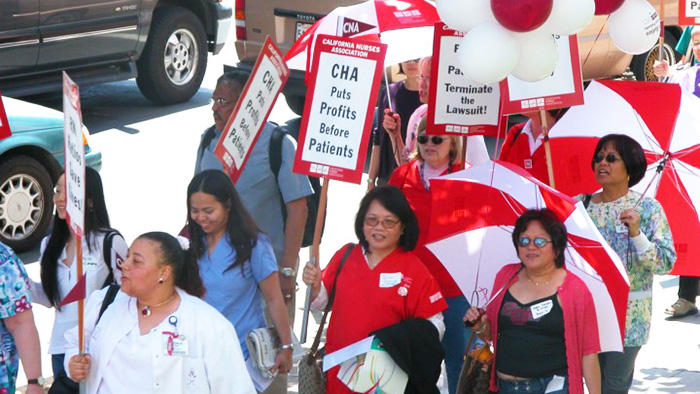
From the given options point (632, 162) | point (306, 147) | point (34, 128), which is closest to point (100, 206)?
point (306, 147)

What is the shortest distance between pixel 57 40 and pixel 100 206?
6937 millimetres

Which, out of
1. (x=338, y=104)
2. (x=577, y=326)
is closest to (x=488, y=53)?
(x=338, y=104)

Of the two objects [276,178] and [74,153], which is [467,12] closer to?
[276,178]

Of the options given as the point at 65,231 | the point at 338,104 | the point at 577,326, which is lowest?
the point at 577,326

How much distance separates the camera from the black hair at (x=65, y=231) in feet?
19.6

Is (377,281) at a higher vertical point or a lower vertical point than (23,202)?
lower

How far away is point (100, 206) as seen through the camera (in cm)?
599

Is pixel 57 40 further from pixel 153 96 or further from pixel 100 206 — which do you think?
pixel 100 206

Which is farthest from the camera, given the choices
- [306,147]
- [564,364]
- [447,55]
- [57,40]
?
[57,40]

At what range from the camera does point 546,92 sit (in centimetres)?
661

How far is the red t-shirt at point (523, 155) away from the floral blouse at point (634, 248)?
0.77m

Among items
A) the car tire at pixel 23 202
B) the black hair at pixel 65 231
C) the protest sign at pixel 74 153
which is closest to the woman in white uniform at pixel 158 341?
the protest sign at pixel 74 153

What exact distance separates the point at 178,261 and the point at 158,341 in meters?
0.36

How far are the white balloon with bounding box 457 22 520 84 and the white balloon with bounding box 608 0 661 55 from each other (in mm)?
1290
